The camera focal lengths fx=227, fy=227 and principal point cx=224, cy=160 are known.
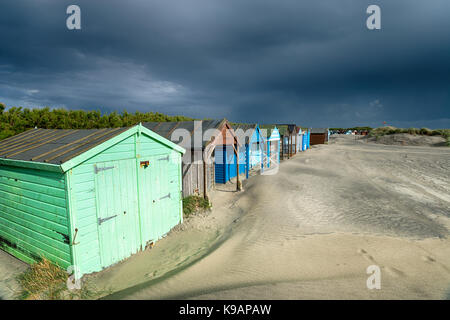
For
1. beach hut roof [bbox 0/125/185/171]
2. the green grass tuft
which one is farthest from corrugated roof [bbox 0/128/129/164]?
the green grass tuft

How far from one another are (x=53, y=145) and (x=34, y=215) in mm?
1971

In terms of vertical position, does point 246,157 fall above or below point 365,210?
above

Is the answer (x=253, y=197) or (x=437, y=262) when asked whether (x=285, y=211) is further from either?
(x=437, y=262)

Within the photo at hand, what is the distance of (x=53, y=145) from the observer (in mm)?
6547

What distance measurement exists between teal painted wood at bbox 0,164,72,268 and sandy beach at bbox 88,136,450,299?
1401 mm

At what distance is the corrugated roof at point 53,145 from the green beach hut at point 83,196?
0.11ft

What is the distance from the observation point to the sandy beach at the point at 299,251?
16.1 feet

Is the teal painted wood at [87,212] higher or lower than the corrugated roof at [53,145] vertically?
lower

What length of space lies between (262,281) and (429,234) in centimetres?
655

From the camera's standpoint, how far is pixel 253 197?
40.8 feet

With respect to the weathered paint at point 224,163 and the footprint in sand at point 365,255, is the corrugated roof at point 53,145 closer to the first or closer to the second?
the footprint in sand at point 365,255

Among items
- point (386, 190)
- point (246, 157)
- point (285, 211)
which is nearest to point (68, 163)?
point (285, 211)

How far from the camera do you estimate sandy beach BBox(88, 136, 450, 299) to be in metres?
4.89

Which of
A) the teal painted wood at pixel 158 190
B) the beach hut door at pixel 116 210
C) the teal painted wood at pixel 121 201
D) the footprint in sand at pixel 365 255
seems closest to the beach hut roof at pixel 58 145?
→ the teal painted wood at pixel 121 201
